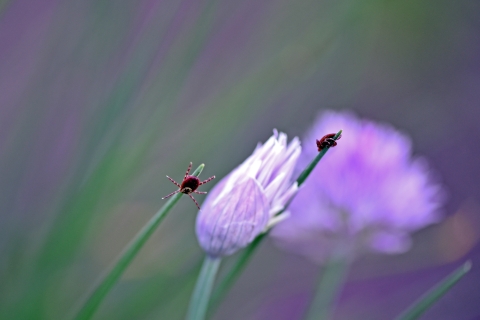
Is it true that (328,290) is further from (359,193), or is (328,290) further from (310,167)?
(310,167)

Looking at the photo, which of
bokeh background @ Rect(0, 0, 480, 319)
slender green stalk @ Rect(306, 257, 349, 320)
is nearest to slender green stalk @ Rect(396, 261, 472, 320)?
slender green stalk @ Rect(306, 257, 349, 320)

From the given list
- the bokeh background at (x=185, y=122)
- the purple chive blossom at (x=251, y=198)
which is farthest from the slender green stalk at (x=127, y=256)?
the bokeh background at (x=185, y=122)

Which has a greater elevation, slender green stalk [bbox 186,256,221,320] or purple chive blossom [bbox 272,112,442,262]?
purple chive blossom [bbox 272,112,442,262]

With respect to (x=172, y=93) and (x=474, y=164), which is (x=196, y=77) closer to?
(x=172, y=93)

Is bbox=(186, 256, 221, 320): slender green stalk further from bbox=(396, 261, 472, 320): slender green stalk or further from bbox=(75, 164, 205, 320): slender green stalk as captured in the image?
bbox=(396, 261, 472, 320): slender green stalk

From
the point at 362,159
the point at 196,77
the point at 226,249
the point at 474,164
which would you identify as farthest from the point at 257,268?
the point at 226,249

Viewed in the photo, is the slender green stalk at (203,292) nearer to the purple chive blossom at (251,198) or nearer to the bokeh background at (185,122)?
the purple chive blossom at (251,198)

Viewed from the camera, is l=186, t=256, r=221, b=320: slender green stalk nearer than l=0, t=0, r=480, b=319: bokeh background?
Yes
